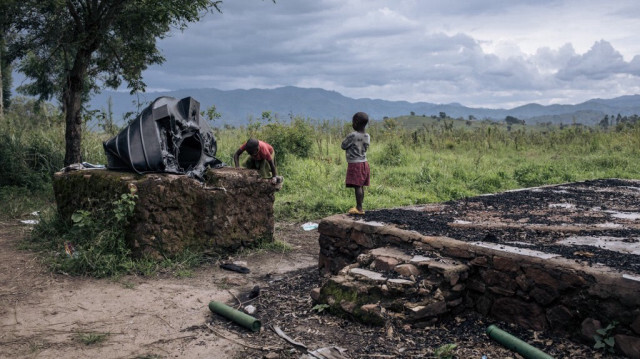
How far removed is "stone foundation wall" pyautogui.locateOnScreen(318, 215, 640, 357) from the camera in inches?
129

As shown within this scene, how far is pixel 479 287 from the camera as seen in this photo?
3.98 m

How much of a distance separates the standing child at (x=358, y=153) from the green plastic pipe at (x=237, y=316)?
1968 millimetres

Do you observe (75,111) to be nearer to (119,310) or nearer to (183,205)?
(183,205)

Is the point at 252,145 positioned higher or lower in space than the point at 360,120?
lower

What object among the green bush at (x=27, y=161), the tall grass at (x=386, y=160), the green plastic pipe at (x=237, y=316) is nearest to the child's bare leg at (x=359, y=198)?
the green plastic pipe at (x=237, y=316)

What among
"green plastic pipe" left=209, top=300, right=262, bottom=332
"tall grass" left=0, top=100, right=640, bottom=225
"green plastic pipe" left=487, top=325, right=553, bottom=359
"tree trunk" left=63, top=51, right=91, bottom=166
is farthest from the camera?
"tree trunk" left=63, top=51, right=91, bottom=166

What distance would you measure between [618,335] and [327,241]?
282 cm

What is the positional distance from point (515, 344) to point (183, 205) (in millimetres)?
4166

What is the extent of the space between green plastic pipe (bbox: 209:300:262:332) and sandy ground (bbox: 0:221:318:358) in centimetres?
10

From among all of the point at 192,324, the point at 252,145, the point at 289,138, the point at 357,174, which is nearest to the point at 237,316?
the point at 192,324

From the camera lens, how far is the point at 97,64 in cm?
1118

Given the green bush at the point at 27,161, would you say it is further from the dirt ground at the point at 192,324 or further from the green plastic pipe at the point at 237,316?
the green plastic pipe at the point at 237,316

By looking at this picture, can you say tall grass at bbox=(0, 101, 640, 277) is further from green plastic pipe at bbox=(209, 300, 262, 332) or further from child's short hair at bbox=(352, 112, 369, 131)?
child's short hair at bbox=(352, 112, 369, 131)

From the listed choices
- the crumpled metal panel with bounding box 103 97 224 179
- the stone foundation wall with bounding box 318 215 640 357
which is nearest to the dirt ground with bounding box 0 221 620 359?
the stone foundation wall with bounding box 318 215 640 357
